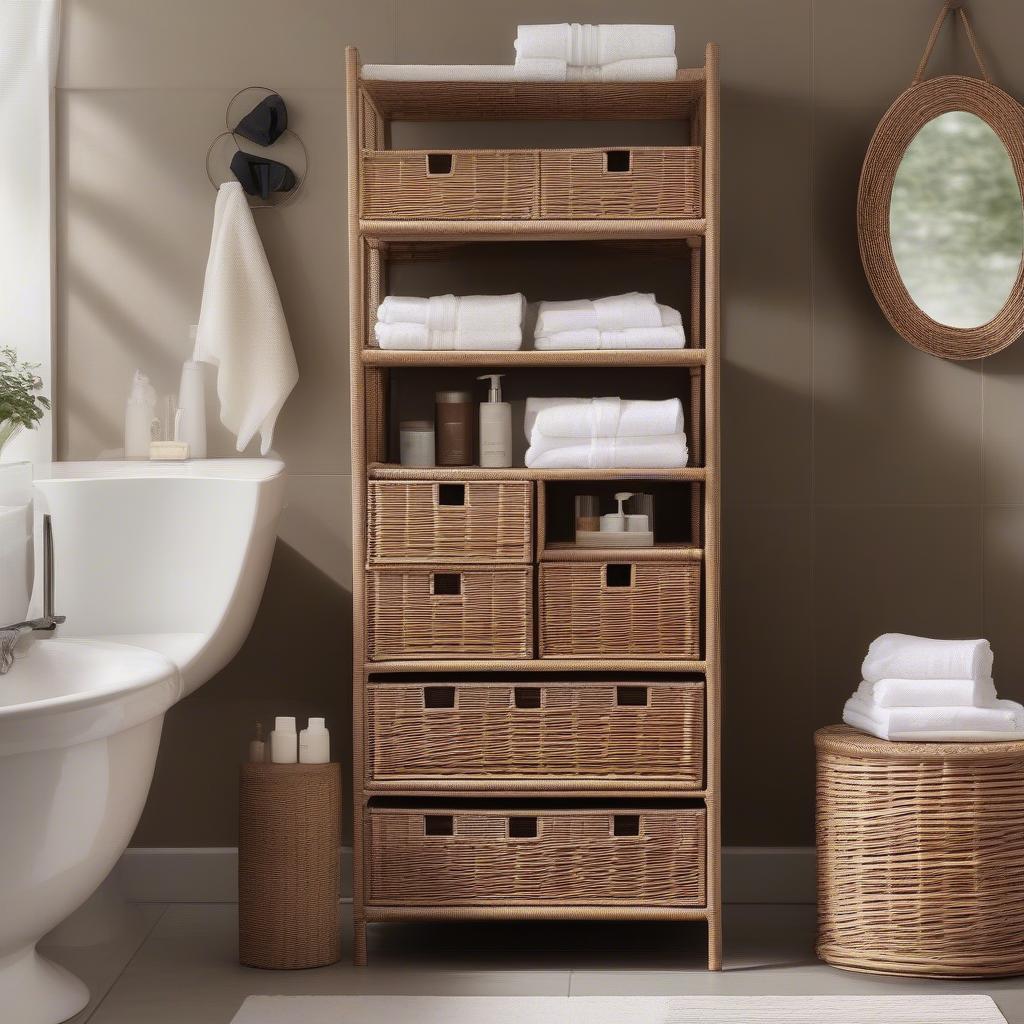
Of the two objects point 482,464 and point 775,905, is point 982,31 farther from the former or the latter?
point 775,905

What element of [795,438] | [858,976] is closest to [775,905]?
[858,976]

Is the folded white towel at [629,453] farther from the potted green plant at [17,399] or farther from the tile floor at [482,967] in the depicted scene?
the potted green plant at [17,399]

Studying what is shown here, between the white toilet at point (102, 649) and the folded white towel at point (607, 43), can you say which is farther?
the folded white towel at point (607, 43)

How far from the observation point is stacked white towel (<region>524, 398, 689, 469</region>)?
7.59 feet

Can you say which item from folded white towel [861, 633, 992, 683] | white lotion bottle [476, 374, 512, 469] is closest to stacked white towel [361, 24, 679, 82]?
white lotion bottle [476, 374, 512, 469]

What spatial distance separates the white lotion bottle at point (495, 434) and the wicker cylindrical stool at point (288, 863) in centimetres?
64

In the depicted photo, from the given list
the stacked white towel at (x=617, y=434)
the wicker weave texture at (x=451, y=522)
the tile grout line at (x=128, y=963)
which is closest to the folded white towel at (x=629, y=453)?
the stacked white towel at (x=617, y=434)

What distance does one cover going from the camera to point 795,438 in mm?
2689

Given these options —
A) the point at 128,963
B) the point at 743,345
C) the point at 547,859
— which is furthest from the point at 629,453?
the point at 128,963

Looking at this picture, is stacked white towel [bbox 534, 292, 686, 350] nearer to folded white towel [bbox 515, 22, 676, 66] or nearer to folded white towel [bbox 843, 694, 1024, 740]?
folded white towel [bbox 515, 22, 676, 66]

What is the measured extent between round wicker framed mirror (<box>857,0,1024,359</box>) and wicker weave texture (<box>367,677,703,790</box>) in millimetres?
914

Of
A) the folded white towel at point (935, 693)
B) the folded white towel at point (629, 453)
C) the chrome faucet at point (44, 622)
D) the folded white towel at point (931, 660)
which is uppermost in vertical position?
the folded white towel at point (629, 453)

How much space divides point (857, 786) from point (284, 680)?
118 cm

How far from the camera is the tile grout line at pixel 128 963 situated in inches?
85.9
